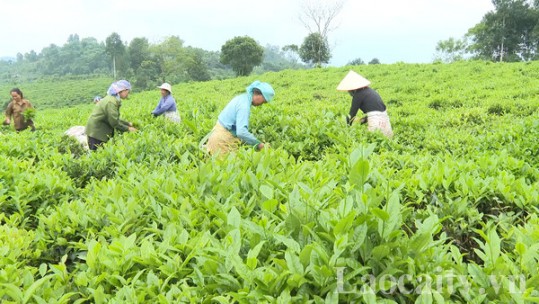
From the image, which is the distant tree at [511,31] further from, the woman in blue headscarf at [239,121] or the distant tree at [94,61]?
the distant tree at [94,61]

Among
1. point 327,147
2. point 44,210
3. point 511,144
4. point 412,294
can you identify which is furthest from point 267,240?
point 511,144

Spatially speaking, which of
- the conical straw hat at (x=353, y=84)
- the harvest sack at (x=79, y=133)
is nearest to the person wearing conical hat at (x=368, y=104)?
the conical straw hat at (x=353, y=84)

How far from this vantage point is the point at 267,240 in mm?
1783

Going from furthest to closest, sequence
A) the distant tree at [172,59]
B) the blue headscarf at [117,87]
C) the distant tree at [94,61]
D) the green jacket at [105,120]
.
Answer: the distant tree at [94,61]
the distant tree at [172,59]
the blue headscarf at [117,87]
the green jacket at [105,120]

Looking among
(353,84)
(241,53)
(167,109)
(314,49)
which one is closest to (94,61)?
(241,53)

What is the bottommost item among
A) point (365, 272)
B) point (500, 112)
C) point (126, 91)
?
point (500, 112)

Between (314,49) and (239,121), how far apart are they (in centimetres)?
3877

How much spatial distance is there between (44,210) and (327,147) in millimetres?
2890

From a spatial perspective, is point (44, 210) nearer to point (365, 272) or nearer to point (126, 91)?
point (365, 272)

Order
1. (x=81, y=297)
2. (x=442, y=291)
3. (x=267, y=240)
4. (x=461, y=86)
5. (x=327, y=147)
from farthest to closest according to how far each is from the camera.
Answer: (x=461, y=86), (x=327, y=147), (x=81, y=297), (x=267, y=240), (x=442, y=291)

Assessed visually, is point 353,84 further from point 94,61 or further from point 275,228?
point 94,61

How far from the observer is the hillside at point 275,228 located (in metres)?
1.53

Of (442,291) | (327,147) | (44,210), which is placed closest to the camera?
(442,291)

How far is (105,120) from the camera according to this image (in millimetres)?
6590
